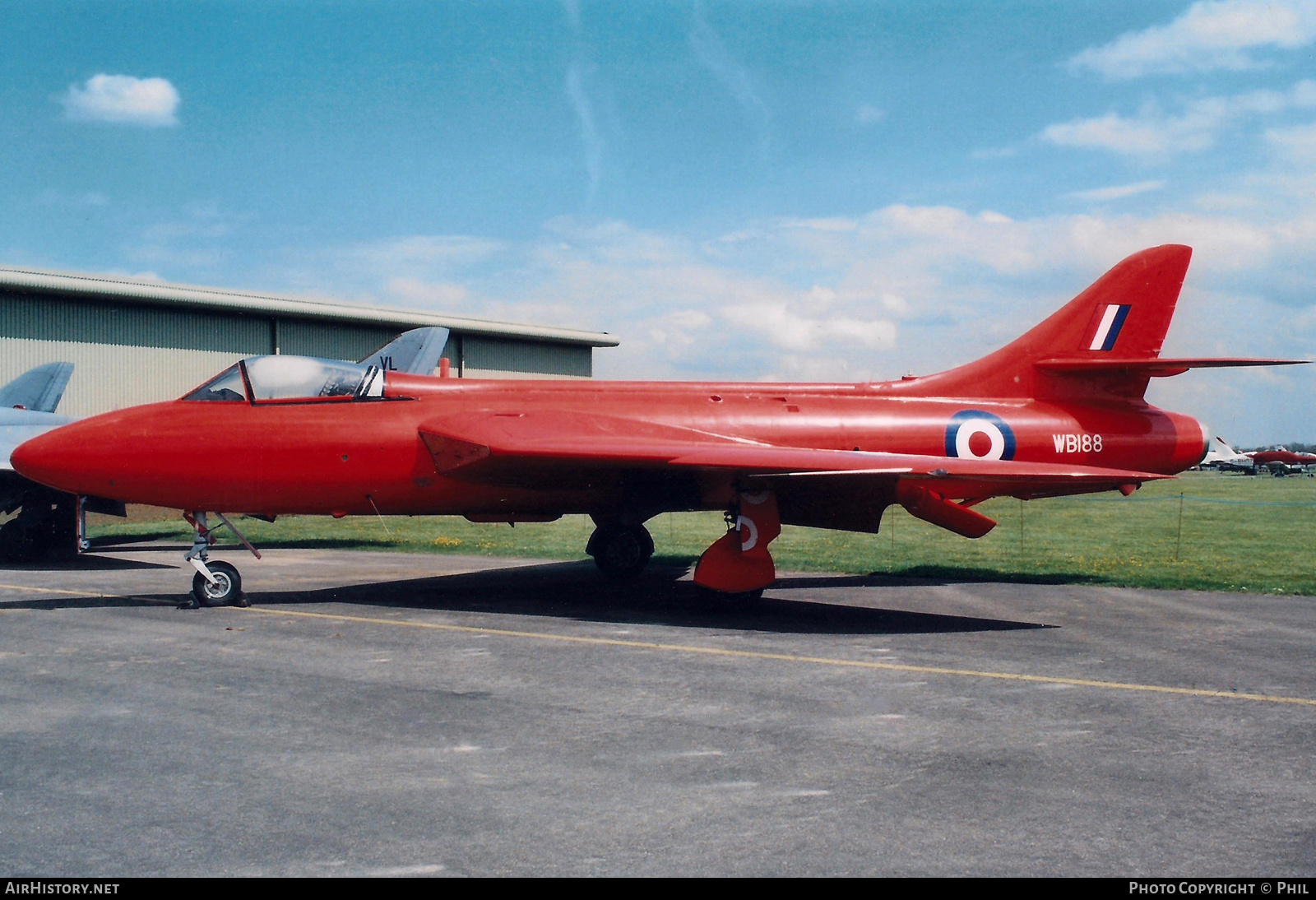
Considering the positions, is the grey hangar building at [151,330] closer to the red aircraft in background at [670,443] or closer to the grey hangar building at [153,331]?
the grey hangar building at [153,331]

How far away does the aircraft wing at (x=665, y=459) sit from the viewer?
1006 centimetres

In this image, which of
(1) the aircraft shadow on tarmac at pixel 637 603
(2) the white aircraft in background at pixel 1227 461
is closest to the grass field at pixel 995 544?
(1) the aircraft shadow on tarmac at pixel 637 603

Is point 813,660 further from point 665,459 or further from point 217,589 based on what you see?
point 217,589

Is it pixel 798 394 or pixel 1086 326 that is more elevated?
pixel 1086 326

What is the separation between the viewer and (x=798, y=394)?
13398 mm

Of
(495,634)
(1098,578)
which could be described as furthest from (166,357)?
(1098,578)

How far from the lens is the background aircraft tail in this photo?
72.2 feet

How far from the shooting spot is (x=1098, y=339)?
1393cm

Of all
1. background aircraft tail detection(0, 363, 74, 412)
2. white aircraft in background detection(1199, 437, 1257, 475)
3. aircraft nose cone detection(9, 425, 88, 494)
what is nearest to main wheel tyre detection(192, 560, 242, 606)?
aircraft nose cone detection(9, 425, 88, 494)

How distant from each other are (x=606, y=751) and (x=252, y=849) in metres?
2.05

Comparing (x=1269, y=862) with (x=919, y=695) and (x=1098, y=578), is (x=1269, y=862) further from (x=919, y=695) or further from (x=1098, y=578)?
(x=1098, y=578)

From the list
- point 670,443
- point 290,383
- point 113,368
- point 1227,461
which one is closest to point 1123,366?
point 670,443

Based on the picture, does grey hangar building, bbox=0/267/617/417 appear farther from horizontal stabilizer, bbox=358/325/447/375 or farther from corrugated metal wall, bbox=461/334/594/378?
horizontal stabilizer, bbox=358/325/447/375

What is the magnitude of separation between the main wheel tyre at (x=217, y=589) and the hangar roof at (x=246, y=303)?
749 inches
